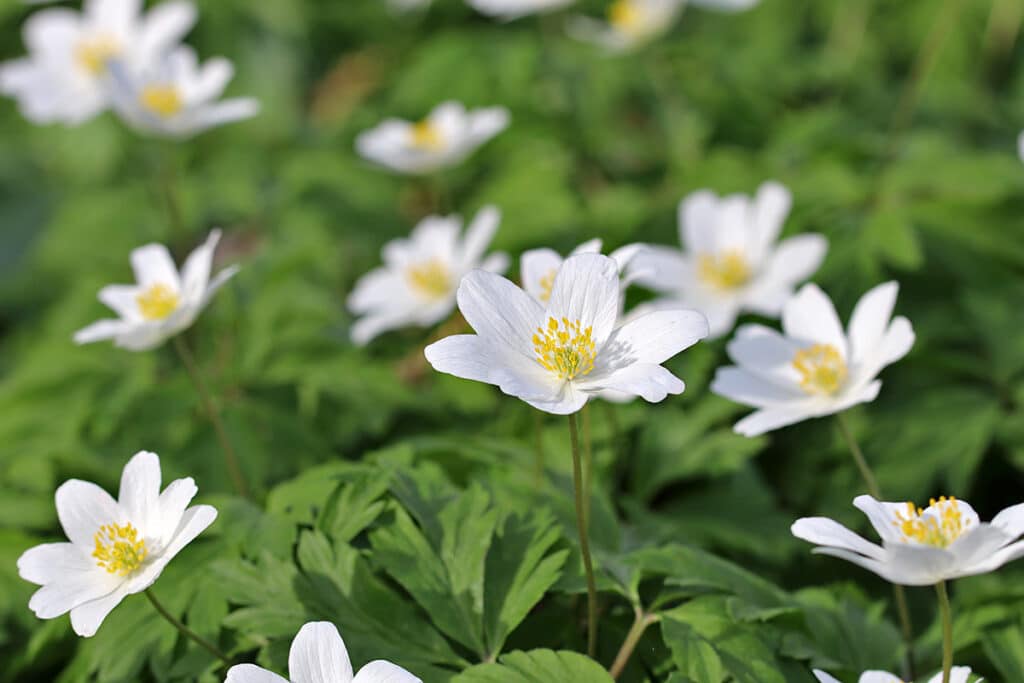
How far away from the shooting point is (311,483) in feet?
8.59

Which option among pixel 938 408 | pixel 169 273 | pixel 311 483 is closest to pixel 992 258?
pixel 938 408

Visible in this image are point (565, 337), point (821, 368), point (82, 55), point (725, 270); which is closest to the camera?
point (565, 337)

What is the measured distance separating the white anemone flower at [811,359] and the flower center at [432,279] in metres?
1.08

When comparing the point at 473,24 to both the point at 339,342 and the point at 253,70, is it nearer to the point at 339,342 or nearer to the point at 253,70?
the point at 253,70

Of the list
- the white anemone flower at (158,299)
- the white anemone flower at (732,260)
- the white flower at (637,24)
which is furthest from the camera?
the white flower at (637,24)

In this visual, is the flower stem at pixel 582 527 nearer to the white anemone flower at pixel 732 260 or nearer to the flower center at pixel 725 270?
the white anemone flower at pixel 732 260

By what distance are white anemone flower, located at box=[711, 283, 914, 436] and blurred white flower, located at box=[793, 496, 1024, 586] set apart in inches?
19.4

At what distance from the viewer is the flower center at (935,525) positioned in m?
1.91

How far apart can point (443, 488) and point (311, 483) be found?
1.14 ft

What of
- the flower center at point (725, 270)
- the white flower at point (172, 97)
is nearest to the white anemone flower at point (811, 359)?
the flower center at point (725, 270)

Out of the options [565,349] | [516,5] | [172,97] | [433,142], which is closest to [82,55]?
[172,97]

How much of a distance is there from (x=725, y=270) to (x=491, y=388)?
863 millimetres

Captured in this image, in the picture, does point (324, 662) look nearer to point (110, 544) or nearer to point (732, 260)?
point (110, 544)

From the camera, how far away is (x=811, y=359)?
2.60 metres
